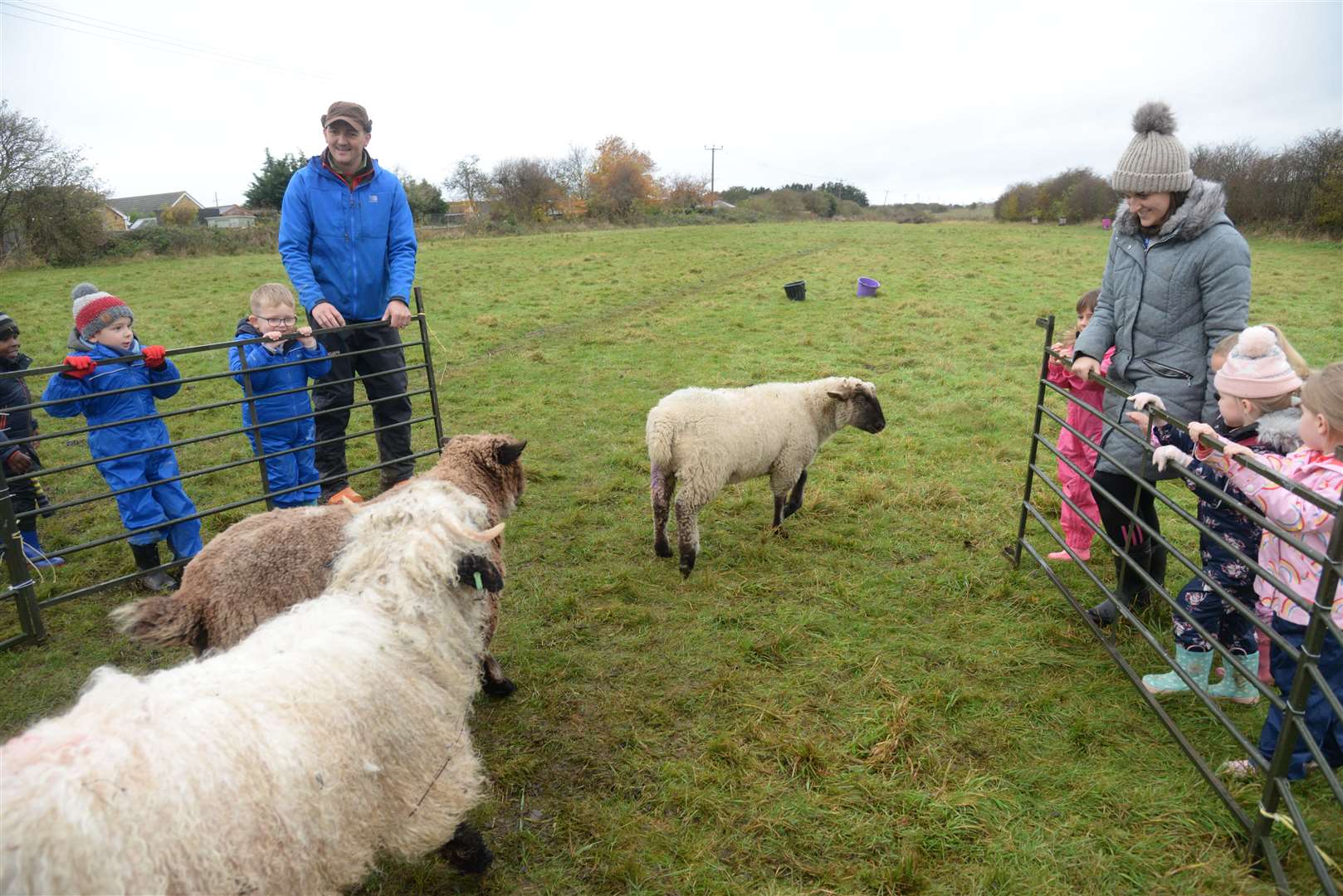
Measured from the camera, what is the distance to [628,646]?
4500 millimetres

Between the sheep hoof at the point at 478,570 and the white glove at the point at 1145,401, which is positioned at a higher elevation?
the white glove at the point at 1145,401

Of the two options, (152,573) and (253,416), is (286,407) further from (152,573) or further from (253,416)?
(152,573)

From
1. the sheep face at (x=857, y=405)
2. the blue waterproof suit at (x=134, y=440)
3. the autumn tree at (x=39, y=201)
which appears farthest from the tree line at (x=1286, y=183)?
the autumn tree at (x=39, y=201)

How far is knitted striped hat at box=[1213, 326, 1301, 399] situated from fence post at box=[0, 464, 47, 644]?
6604 millimetres

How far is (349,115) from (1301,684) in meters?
6.09

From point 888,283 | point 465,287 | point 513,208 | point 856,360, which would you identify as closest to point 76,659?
point 856,360

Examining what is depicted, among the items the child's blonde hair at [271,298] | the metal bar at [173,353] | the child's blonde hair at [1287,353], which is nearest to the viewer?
the child's blonde hair at [1287,353]

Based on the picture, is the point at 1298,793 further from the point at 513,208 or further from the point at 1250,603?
the point at 513,208

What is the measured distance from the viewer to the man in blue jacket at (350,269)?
5.15m

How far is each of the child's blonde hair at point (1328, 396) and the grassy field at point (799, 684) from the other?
1674mm

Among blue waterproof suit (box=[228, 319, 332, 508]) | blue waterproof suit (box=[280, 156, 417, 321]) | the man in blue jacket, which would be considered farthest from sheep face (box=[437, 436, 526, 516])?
blue waterproof suit (box=[228, 319, 332, 508])

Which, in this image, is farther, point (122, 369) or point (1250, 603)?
point (122, 369)

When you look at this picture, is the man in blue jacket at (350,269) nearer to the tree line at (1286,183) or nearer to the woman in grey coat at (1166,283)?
the woman in grey coat at (1166,283)

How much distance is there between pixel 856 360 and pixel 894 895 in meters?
9.61
